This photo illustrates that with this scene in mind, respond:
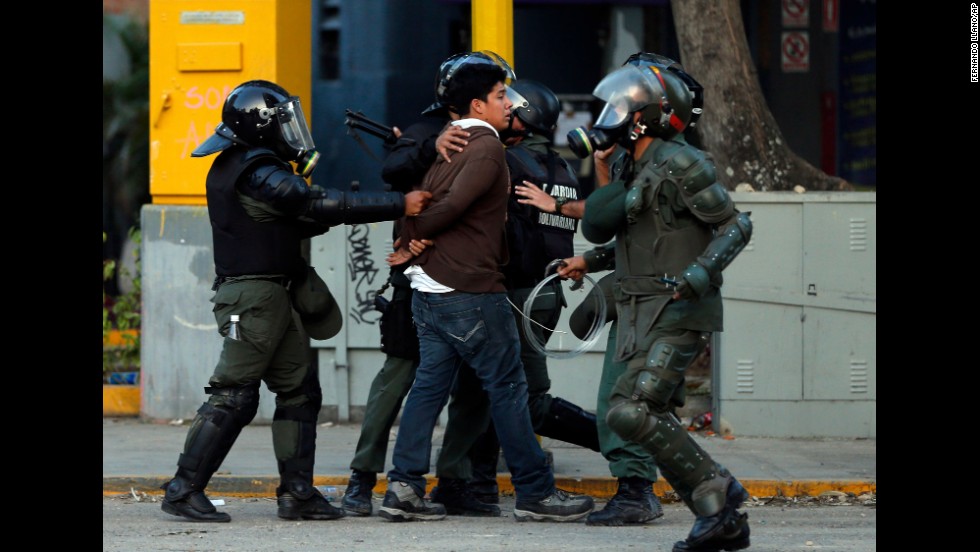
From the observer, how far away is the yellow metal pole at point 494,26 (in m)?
7.60

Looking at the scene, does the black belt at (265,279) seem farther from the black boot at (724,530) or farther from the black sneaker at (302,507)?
the black boot at (724,530)

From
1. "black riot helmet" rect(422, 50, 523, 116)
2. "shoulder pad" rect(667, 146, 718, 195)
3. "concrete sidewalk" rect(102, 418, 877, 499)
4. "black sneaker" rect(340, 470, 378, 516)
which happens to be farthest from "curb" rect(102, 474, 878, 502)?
"shoulder pad" rect(667, 146, 718, 195)

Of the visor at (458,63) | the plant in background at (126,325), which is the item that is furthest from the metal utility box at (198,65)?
the visor at (458,63)

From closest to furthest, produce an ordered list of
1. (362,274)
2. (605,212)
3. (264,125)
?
(605,212) → (264,125) → (362,274)

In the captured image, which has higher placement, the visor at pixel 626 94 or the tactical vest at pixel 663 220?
the visor at pixel 626 94

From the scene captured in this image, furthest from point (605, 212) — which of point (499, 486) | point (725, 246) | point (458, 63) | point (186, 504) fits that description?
point (186, 504)

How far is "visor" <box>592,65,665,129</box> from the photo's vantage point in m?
5.80

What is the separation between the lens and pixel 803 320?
28.5 ft

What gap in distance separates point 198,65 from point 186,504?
3.50 meters

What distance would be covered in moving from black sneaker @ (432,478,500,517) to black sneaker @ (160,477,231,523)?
1056 mm

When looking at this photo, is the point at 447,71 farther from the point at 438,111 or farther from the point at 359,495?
the point at 359,495

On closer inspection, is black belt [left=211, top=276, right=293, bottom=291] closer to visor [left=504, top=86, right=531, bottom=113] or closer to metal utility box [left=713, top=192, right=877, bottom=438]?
visor [left=504, top=86, right=531, bottom=113]

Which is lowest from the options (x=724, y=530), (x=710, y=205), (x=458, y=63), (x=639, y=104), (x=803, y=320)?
(x=724, y=530)

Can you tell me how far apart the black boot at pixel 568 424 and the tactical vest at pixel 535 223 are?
24.4 inches
